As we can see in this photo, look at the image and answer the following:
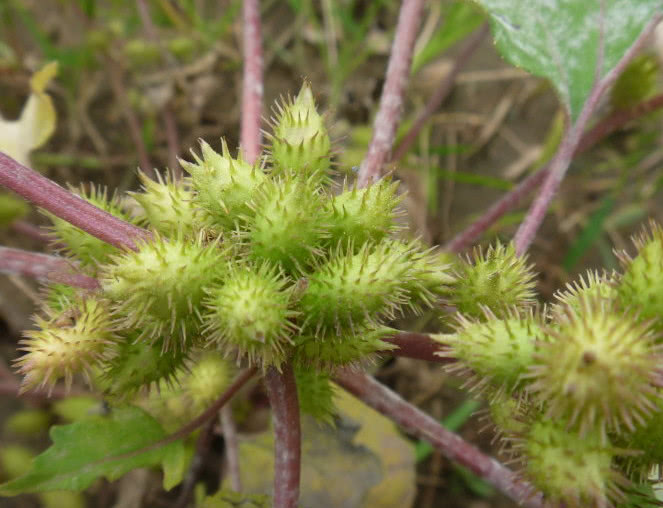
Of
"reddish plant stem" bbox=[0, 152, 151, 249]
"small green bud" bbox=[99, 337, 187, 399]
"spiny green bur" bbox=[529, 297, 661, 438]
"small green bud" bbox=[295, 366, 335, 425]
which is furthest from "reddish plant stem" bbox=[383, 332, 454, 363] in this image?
"reddish plant stem" bbox=[0, 152, 151, 249]

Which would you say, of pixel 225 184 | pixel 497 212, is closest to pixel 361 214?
pixel 225 184

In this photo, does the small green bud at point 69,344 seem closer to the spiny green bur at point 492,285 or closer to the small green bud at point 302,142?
the small green bud at point 302,142

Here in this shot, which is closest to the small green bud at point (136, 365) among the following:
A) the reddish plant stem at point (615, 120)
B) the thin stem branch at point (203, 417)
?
the thin stem branch at point (203, 417)

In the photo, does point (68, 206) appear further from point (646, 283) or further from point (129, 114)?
point (129, 114)

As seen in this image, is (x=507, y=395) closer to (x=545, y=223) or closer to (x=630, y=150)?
(x=545, y=223)

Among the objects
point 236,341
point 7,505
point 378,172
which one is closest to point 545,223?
point 378,172

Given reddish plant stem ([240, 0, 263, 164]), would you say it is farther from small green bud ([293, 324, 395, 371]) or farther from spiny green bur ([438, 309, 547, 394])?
spiny green bur ([438, 309, 547, 394])
